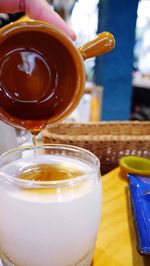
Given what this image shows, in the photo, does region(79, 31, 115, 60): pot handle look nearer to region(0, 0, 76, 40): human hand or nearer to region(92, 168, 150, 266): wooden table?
region(0, 0, 76, 40): human hand

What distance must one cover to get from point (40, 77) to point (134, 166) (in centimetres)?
39

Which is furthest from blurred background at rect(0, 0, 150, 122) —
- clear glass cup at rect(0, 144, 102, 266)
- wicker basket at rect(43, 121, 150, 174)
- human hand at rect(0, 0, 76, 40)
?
Result: clear glass cup at rect(0, 144, 102, 266)

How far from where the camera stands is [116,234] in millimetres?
537

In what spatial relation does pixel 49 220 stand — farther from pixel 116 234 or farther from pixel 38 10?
pixel 38 10

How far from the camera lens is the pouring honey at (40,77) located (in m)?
0.50

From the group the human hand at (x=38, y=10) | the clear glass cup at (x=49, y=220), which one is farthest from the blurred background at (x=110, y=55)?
the clear glass cup at (x=49, y=220)

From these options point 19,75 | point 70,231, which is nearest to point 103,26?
point 19,75

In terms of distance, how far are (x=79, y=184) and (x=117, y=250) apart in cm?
16

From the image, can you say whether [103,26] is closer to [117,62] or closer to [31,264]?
[117,62]

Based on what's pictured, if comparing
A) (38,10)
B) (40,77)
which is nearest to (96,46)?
(40,77)

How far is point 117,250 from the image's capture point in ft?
1.63

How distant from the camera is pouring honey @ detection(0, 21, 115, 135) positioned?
1.65ft

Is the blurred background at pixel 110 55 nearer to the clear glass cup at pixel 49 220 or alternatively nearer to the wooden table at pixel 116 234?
Answer: the wooden table at pixel 116 234

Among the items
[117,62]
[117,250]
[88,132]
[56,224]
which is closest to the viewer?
[56,224]
